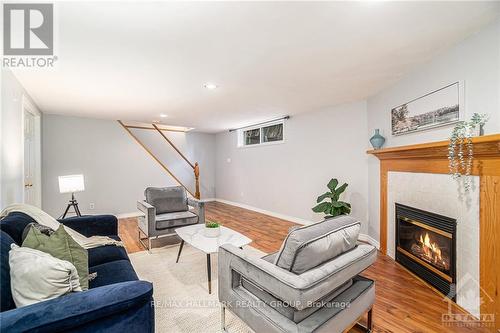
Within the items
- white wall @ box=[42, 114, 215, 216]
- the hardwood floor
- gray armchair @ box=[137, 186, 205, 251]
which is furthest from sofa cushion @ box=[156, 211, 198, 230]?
white wall @ box=[42, 114, 215, 216]

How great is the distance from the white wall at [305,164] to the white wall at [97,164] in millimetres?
2181

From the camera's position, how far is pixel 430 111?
234 cm

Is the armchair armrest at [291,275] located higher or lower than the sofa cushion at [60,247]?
lower

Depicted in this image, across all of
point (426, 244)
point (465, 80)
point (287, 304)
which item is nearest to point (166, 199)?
point (287, 304)

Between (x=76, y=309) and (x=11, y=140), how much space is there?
7.96 ft

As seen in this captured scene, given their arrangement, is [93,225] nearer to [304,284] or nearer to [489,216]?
[304,284]

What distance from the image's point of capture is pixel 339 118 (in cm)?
392

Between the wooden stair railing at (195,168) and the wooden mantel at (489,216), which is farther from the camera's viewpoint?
the wooden stair railing at (195,168)

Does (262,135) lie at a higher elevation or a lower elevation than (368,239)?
higher

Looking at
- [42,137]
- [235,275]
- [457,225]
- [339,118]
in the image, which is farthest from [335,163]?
[42,137]

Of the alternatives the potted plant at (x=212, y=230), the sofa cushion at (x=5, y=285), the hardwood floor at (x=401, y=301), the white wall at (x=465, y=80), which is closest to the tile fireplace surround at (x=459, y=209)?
the hardwood floor at (x=401, y=301)

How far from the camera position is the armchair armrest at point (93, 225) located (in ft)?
7.74

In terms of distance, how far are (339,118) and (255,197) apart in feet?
9.75

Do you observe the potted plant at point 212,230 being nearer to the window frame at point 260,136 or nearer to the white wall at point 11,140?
the white wall at point 11,140
